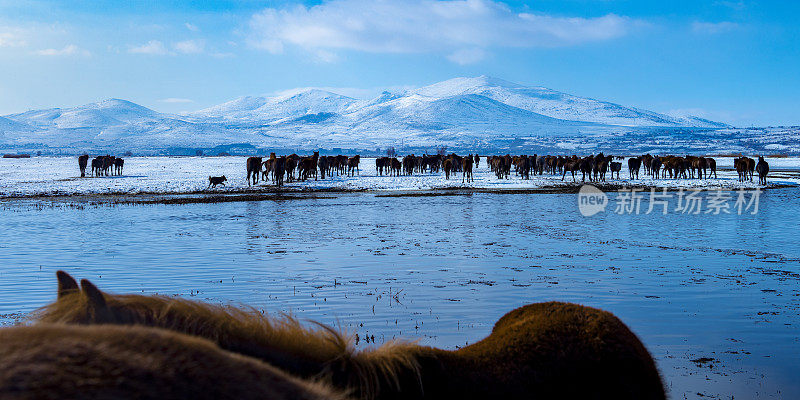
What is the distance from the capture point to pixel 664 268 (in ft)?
37.4

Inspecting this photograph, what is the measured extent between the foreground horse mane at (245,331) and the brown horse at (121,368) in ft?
1.32

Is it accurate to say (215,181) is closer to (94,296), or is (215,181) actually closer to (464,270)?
(464,270)

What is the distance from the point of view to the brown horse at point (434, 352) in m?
1.81

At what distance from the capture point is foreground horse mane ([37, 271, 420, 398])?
69.8 inches

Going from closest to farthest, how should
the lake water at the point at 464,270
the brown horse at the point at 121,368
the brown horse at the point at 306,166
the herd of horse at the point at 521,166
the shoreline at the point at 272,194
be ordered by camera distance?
the brown horse at the point at 121,368, the lake water at the point at 464,270, the shoreline at the point at 272,194, the herd of horse at the point at 521,166, the brown horse at the point at 306,166

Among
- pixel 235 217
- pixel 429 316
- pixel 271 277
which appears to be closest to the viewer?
pixel 429 316

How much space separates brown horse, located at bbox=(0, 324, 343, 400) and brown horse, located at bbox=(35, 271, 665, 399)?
420 mm

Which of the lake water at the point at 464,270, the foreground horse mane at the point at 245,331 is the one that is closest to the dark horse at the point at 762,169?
the lake water at the point at 464,270

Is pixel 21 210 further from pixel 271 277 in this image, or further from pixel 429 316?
pixel 429 316

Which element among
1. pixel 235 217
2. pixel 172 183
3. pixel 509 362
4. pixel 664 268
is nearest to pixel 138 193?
pixel 172 183

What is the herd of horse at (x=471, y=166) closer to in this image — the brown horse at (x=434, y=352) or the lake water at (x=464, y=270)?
the lake water at (x=464, y=270)

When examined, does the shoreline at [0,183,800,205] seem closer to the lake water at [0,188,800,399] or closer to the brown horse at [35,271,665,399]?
the lake water at [0,188,800,399]

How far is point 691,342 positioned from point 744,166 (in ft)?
140

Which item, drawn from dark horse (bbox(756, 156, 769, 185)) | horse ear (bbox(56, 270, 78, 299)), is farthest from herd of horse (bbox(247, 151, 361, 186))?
horse ear (bbox(56, 270, 78, 299))
